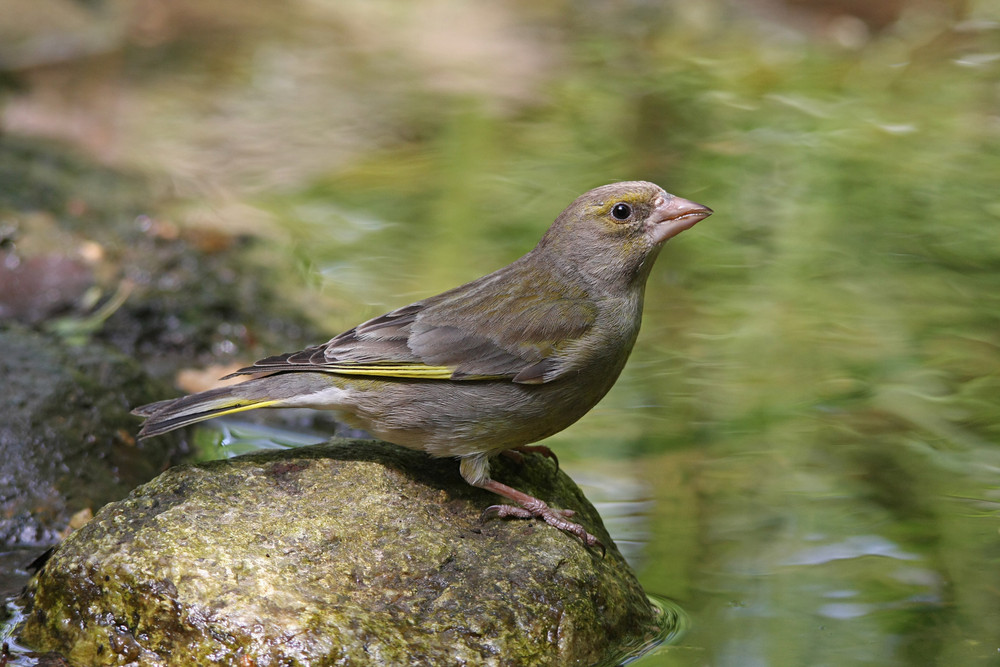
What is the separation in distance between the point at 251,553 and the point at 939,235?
564 cm

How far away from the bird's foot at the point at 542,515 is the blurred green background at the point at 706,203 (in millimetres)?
509

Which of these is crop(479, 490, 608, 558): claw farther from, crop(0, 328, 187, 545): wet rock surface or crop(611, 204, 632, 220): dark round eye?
crop(0, 328, 187, 545): wet rock surface

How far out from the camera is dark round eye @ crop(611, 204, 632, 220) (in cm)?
485

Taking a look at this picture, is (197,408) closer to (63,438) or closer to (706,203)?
(63,438)

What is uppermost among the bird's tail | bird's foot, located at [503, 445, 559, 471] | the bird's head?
the bird's head

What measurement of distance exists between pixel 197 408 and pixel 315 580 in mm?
942

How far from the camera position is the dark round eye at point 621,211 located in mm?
4848

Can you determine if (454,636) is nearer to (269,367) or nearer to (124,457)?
(269,367)

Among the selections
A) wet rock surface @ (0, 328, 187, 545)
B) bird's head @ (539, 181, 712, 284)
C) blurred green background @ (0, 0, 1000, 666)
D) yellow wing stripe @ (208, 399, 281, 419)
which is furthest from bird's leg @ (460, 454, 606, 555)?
wet rock surface @ (0, 328, 187, 545)

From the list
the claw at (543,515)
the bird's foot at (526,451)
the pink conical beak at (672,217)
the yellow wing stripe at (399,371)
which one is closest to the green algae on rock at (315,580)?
the claw at (543,515)

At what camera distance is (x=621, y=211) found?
4.86 meters

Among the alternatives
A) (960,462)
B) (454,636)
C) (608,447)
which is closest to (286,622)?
(454,636)

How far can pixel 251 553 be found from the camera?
3947 mm

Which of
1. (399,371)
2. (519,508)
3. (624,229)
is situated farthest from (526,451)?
(624,229)
